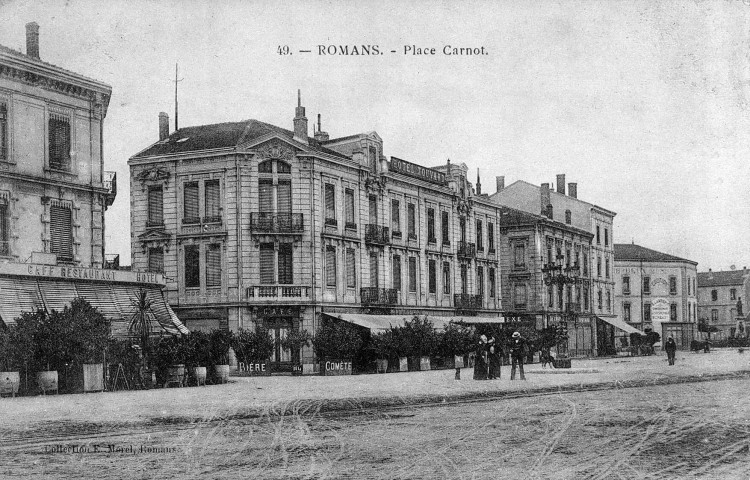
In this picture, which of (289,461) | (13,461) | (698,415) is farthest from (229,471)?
(698,415)

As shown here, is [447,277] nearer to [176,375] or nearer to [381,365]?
[381,365]

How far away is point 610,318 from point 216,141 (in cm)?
3836

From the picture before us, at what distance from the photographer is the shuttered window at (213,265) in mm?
35375

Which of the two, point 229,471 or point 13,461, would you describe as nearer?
point 229,471

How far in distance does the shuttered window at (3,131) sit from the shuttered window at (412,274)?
2198 centimetres

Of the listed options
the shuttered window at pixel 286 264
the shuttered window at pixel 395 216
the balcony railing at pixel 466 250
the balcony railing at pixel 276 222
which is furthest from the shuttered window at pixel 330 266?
the balcony railing at pixel 466 250

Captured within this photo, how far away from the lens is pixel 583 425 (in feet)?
44.2

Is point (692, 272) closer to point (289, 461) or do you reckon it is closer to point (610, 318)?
point (610, 318)

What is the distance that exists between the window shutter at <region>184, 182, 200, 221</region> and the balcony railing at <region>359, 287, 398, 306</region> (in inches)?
329

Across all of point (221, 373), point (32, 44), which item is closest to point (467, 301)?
→ point (221, 373)

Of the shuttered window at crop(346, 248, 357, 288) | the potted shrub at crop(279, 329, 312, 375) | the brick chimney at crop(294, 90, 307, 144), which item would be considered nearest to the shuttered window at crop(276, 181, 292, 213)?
the brick chimney at crop(294, 90, 307, 144)

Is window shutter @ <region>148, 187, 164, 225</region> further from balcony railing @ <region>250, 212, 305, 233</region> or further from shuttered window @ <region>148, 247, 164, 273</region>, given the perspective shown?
balcony railing @ <region>250, 212, 305, 233</region>

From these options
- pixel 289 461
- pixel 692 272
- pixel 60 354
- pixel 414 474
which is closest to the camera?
pixel 414 474

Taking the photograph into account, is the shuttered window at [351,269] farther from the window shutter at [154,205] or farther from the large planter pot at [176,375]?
the large planter pot at [176,375]
